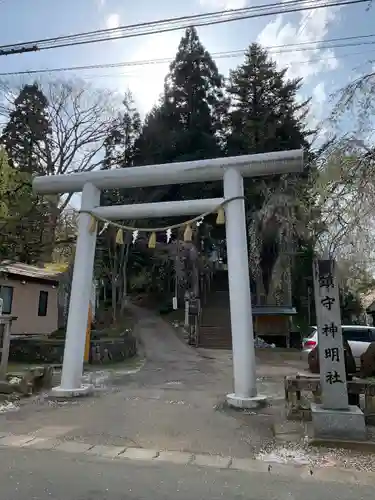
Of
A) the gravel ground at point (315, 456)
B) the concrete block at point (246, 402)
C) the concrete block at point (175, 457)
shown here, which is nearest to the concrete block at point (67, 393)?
the concrete block at point (246, 402)

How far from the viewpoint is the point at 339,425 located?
5.40 metres

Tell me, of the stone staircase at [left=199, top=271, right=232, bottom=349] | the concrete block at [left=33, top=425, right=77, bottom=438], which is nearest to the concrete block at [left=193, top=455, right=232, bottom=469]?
the concrete block at [left=33, top=425, right=77, bottom=438]

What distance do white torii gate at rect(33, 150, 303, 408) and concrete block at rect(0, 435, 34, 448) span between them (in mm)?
2594

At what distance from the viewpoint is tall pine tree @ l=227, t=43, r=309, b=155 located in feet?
88.2

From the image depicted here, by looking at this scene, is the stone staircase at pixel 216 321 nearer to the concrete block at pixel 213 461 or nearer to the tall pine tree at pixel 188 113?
the tall pine tree at pixel 188 113

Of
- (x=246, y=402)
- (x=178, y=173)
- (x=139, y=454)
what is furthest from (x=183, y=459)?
(x=178, y=173)

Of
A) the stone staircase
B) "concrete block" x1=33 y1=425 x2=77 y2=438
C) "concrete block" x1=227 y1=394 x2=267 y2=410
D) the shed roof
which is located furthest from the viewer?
the stone staircase

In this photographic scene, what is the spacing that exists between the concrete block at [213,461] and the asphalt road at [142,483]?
17cm

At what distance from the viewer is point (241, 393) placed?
24.9ft

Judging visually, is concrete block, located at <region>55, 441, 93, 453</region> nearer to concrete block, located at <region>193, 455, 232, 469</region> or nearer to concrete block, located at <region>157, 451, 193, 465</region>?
concrete block, located at <region>157, 451, 193, 465</region>

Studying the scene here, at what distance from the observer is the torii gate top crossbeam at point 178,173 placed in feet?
26.9

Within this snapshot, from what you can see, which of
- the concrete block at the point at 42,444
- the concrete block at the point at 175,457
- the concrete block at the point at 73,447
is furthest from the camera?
the concrete block at the point at 42,444

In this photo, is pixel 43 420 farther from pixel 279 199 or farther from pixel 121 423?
pixel 279 199

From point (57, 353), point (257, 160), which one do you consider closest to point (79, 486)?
point (257, 160)
